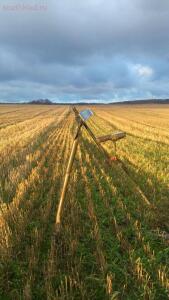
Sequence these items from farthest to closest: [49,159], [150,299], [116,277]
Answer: [49,159]
[116,277]
[150,299]

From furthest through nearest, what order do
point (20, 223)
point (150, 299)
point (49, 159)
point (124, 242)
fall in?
point (49, 159)
point (20, 223)
point (124, 242)
point (150, 299)

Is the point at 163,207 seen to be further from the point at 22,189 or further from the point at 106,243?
the point at 22,189

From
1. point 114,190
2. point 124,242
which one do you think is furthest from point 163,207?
point 124,242

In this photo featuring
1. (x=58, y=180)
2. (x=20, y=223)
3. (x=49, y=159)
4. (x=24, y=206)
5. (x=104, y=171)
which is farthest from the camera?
(x=49, y=159)

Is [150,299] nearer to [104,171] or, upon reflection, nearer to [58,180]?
[58,180]

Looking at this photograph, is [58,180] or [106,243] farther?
[58,180]

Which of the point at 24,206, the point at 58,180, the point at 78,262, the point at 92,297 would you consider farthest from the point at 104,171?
the point at 92,297

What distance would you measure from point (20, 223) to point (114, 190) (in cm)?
286

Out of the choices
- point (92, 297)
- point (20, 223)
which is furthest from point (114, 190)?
point (92, 297)

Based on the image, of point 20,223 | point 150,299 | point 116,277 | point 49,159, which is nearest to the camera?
point 150,299

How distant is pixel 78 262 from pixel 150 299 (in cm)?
112

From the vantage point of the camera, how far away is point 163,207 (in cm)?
661

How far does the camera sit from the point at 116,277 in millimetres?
4074

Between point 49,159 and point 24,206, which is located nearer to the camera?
point 24,206
